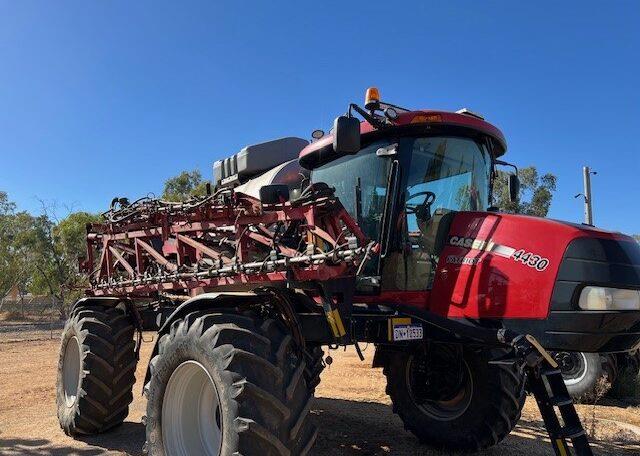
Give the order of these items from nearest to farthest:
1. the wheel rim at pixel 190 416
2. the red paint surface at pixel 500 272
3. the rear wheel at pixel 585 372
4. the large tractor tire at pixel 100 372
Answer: the red paint surface at pixel 500 272, the wheel rim at pixel 190 416, the large tractor tire at pixel 100 372, the rear wheel at pixel 585 372

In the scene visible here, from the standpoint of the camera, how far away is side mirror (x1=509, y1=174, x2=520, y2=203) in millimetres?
5035

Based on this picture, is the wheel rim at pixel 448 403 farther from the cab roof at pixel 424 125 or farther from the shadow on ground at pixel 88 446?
the shadow on ground at pixel 88 446

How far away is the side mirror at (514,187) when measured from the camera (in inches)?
198

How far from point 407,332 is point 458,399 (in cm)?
153

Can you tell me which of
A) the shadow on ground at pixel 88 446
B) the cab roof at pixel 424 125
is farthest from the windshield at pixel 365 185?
the shadow on ground at pixel 88 446

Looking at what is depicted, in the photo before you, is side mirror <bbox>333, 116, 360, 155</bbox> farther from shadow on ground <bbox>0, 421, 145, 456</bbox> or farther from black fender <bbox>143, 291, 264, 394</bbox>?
shadow on ground <bbox>0, 421, 145, 456</bbox>

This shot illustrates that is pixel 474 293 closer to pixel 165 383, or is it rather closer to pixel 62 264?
pixel 165 383

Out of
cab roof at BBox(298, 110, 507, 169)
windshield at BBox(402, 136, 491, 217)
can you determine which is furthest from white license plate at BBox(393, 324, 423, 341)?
cab roof at BBox(298, 110, 507, 169)

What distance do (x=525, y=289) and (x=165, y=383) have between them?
2582 millimetres

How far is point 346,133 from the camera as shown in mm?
3432

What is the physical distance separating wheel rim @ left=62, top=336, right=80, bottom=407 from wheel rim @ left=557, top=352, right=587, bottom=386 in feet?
20.4

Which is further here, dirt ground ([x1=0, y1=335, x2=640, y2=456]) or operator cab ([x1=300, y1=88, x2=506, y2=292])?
dirt ground ([x1=0, y1=335, x2=640, y2=456])

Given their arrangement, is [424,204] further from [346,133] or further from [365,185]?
[346,133]

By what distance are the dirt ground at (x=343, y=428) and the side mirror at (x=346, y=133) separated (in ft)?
9.61
